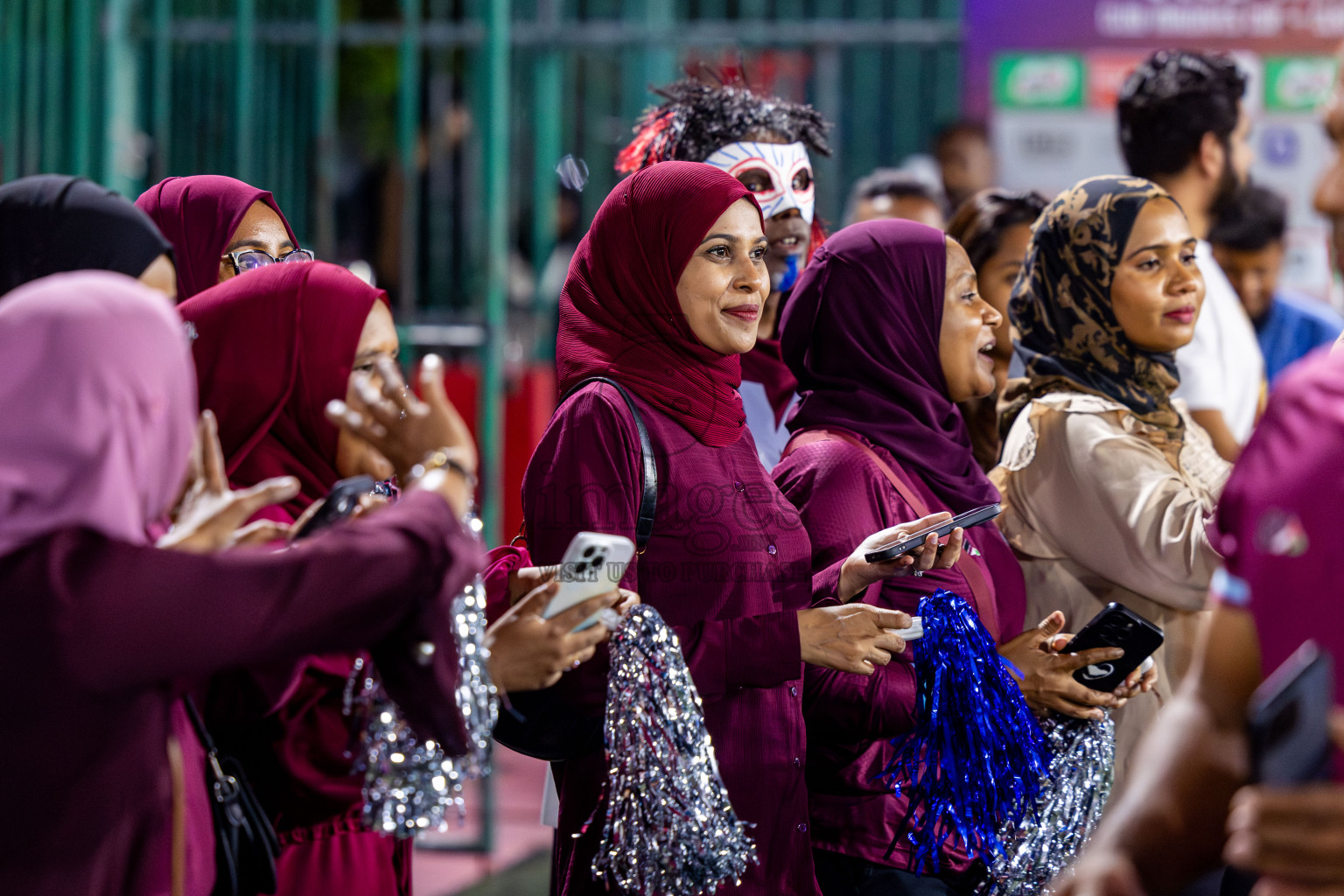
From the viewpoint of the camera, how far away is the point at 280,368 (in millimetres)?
2188

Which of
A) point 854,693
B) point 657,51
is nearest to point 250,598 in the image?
point 854,693

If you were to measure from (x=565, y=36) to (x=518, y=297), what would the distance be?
180 cm

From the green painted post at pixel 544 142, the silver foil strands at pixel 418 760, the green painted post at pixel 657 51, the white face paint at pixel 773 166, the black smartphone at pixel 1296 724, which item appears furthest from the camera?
the green painted post at pixel 544 142

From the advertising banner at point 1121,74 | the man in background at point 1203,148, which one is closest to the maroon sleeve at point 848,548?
the man in background at point 1203,148

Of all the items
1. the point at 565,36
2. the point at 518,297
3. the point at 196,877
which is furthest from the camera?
the point at 518,297

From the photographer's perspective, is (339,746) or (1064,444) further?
(1064,444)

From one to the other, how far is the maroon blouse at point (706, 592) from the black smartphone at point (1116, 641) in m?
0.59

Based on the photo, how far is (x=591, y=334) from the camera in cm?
259

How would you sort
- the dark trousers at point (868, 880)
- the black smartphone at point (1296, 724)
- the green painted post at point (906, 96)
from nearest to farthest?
the black smartphone at point (1296, 724) → the dark trousers at point (868, 880) → the green painted post at point (906, 96)

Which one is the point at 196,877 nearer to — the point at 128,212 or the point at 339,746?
the point at 339,746

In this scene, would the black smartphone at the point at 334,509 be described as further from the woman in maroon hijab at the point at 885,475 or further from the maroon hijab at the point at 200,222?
the maroon hijab at the point at 200,222

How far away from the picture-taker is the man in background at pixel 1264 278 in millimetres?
5641

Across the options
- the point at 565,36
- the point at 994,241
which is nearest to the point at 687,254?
the point at 994,241

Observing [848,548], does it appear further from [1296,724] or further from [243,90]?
[243,90]
